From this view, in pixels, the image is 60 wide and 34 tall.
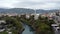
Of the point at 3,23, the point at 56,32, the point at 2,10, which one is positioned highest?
the point at 56,32

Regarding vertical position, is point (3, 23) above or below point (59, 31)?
below

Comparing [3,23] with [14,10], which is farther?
[14,10]

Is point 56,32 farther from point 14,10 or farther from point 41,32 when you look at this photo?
point 14,10

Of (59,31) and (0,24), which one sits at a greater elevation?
(59,31)

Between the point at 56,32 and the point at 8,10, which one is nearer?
the point at 56,32

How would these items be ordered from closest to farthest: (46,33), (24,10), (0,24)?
(46,33)
(0,24)
(24,10)

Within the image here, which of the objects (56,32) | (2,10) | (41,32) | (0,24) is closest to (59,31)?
(56,32)

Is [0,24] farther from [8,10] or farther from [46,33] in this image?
[8,10]

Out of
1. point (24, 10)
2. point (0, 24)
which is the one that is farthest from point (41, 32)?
point (24, 10)

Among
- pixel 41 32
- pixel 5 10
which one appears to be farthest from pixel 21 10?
pixel 41 32

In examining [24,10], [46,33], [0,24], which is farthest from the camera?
[24,10]
